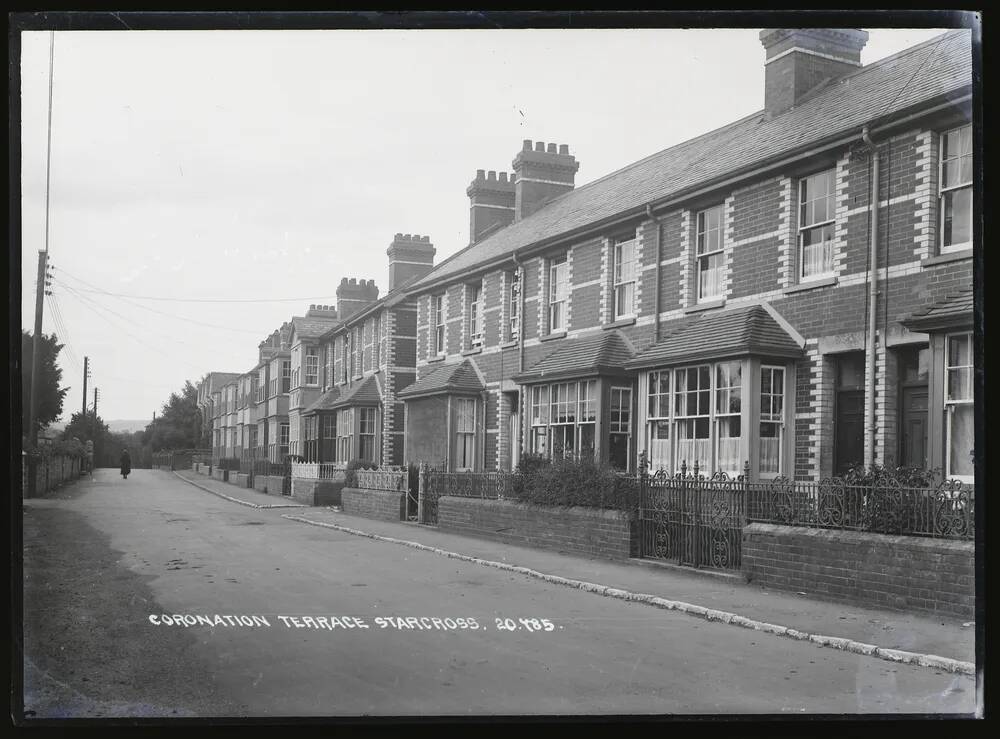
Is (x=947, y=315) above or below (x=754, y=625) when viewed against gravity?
above

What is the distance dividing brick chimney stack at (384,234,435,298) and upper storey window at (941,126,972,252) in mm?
26486

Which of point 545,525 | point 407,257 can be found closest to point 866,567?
point 545,525

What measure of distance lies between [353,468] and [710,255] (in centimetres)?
1702

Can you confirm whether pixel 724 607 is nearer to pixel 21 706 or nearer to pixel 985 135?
pixel 985 135

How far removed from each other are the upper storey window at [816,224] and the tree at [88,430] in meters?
26.8

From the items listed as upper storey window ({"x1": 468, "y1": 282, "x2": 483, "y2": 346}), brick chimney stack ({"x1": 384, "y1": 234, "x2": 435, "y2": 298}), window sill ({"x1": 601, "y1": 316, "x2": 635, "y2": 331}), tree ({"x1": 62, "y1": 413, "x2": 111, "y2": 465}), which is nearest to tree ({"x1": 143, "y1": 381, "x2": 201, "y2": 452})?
tree ({"x1": 62, "y1": 413, "x2": 111, "y2": 465})

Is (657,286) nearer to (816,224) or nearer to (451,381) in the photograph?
(816,224)

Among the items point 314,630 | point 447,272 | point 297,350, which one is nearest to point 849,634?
point 314,630

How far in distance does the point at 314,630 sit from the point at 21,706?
269cm

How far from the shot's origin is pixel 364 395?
34.8 metres

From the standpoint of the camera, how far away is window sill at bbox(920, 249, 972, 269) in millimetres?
12445

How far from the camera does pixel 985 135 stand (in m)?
6.63

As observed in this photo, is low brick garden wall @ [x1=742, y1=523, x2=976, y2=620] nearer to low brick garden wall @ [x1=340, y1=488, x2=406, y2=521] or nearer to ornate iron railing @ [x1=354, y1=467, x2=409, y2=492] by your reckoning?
low brick garden wall @ [x1=340, y1=488, x2=406, y2=521]

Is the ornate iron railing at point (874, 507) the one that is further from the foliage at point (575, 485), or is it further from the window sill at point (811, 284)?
the window sill at point (811, 284)
